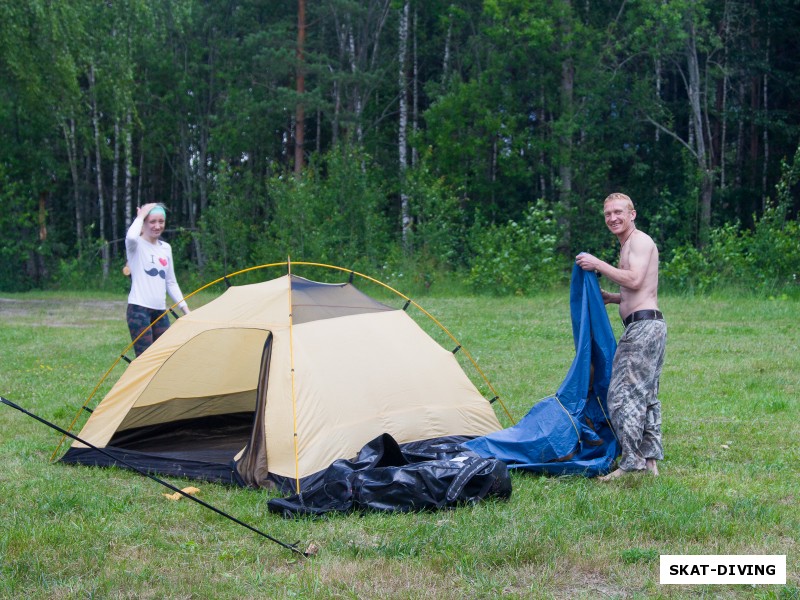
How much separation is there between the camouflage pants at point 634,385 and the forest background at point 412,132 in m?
11.2

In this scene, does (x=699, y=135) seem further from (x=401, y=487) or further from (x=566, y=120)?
(x=401, y=487)

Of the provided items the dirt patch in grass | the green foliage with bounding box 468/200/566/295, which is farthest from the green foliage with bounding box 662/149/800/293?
the dirt patch in grass

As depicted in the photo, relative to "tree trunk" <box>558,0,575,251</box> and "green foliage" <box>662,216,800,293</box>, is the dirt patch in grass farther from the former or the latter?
"tree trunk" <box>558,0,575,251</box>

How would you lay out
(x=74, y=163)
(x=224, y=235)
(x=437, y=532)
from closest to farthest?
1. (x=437, y=532)
2. (x=224, y=235)
3. (x=74, y=163)

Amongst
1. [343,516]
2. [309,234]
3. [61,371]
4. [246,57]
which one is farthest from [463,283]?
[246,57]

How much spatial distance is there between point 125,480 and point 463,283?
12.7m

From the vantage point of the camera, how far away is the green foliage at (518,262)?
16766mm

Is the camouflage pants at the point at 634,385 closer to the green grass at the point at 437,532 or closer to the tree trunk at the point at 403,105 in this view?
the green grass at the point at 437,532

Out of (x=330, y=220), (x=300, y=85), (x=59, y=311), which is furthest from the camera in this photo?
(x=300, y=85)


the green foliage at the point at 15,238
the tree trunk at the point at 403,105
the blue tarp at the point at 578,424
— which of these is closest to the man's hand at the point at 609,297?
the blue tarp at the point at 578,424

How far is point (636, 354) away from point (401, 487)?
1581 millimetres

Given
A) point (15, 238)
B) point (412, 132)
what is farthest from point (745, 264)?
point (15, 238)

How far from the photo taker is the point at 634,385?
5203 mm

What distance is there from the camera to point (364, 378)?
5.76 m
